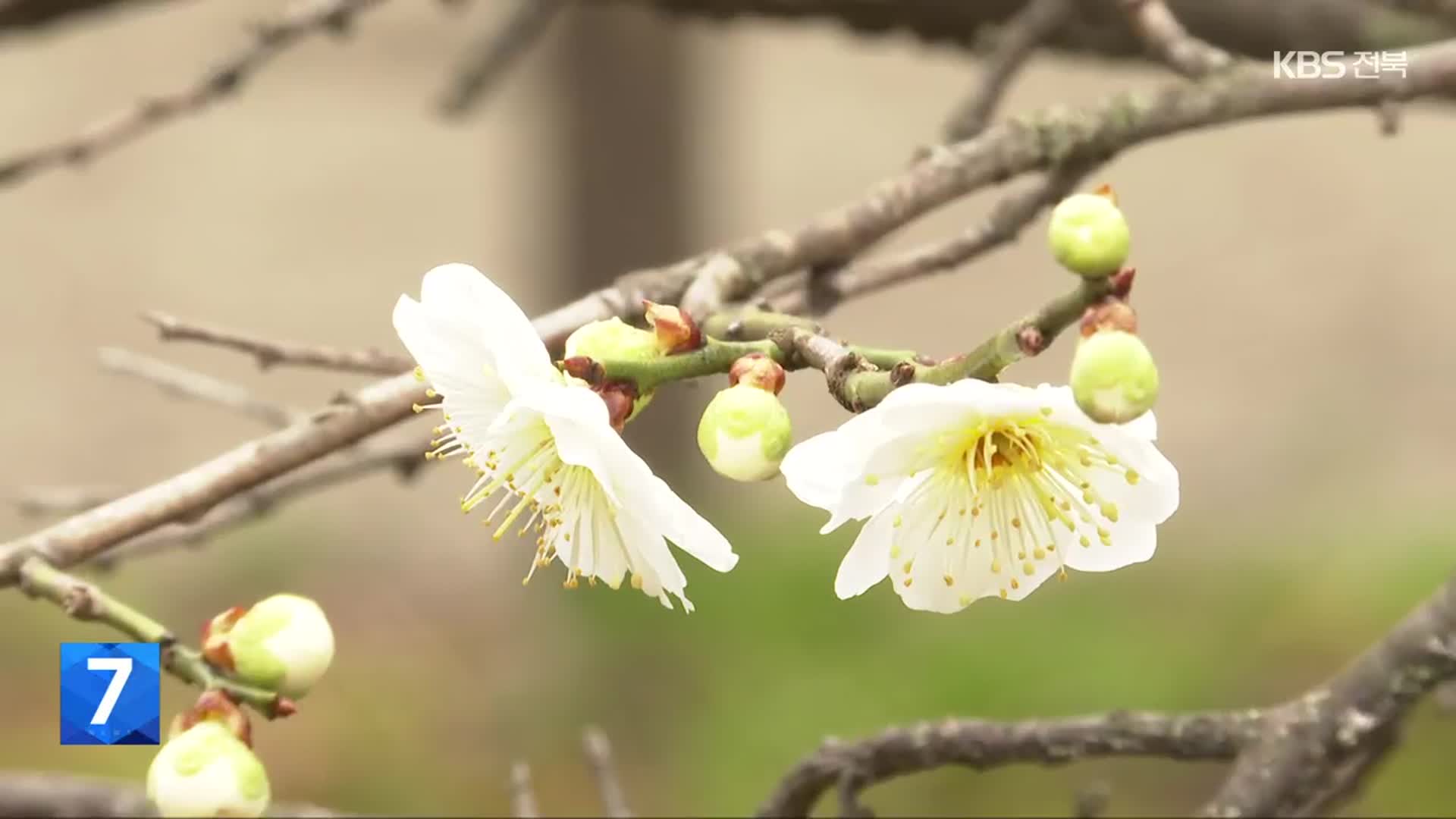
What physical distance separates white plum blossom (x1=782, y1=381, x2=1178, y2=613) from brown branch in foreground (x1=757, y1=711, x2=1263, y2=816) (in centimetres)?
20

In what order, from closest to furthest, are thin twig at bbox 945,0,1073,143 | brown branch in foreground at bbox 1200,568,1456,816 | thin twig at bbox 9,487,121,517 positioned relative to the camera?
brown branch in foreground at bbox 1200,568,1456,816
thin twig at bbox 9,487,121,517
thin twig at bbox 945,0,1073,143

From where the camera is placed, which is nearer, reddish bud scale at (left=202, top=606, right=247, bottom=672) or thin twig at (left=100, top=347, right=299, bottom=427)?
reddish bud scale at (left=202, top=606, right=247, bottom=672)

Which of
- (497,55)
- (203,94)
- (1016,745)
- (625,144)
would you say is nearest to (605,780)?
(1016,745)

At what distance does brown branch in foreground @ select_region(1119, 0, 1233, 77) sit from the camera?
133 centimetres

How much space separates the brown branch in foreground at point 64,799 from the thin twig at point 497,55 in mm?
1107

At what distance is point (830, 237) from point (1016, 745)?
0.38 meters

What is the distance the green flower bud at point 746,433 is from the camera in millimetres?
705

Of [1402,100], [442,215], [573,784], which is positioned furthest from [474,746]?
[442,215]

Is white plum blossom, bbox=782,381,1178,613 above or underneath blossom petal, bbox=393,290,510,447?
underneath

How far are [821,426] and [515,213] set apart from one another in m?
1.64

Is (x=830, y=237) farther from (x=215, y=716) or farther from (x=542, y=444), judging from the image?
(x=215, y=716)

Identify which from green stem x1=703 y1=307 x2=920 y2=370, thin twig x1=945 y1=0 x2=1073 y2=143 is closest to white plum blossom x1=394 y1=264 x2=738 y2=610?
green stem x1=703 y1=307 x2=920 y2=370

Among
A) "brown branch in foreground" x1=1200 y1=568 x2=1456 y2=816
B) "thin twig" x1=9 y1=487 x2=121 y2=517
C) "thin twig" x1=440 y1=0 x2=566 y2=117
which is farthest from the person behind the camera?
"thin twig" x1=440 y1=0 x2=566 y2=117

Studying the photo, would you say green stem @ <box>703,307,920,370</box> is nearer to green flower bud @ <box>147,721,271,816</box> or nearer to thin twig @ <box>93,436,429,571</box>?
green flower bud @ <box>147,721,271,816</box>
